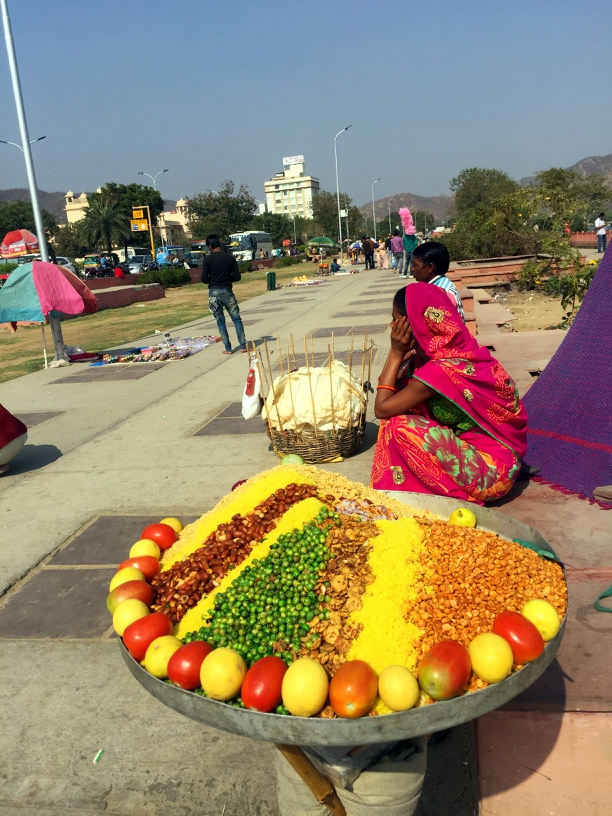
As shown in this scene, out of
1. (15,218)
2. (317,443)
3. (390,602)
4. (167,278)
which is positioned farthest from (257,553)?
(15,218)

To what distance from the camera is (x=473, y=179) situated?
45.1 meters

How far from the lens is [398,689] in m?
1.50

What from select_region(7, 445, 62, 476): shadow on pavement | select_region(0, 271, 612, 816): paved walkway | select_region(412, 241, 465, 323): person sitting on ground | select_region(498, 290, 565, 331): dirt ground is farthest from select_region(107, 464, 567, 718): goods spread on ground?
select_region(498, 290, 565, 331): dirt ground

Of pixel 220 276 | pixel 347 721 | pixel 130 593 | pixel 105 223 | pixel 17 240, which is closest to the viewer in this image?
pixel 347 721

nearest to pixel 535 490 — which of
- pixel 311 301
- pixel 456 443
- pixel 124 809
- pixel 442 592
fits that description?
pixel 456 443

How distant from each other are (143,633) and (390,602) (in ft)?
2.25

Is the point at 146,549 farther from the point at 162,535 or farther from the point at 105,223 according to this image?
the point at 105,223

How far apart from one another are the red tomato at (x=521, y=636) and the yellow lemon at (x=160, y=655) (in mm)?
855

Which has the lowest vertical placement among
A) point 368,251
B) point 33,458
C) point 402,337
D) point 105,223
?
point 33,458

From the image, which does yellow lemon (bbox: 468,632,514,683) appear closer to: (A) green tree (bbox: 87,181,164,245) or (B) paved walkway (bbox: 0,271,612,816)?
(B) paved walkway (bbox: 0,271,612,816)

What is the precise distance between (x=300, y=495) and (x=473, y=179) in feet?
155

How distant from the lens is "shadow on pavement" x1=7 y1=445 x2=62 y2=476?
5.57 metres

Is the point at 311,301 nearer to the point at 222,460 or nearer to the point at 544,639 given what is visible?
the point at 222,460

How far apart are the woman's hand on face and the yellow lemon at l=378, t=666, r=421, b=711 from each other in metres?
2.32
